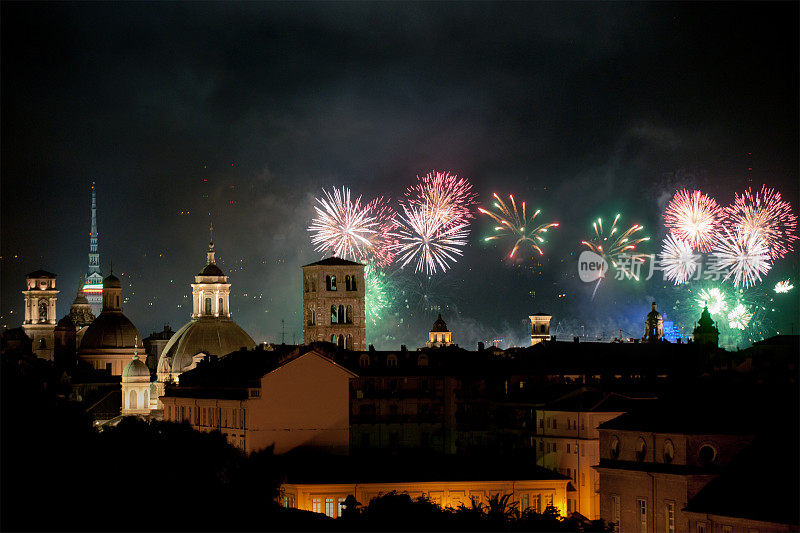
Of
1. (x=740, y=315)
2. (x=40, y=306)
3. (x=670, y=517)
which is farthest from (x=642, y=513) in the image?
(x=40, y=306)

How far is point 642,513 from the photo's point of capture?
217ft

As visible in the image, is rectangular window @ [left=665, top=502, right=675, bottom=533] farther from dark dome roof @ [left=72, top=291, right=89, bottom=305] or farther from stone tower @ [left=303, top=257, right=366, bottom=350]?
dark dome roof @ [left=72, top=291, right=89, bottom=305]

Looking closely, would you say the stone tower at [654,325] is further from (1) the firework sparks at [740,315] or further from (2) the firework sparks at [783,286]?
(2) the firework sparks at [783,286]

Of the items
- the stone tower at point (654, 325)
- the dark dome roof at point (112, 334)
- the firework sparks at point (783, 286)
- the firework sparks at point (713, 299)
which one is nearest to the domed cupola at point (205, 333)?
the dark dome roof at point (112, 334)

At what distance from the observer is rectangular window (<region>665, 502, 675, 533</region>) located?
6325 centimetres

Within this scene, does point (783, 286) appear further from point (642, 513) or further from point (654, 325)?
point (642, 513)

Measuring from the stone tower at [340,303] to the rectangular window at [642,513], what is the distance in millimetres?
46727

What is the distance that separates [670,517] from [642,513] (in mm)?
2061

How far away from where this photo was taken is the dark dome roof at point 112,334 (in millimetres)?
148625

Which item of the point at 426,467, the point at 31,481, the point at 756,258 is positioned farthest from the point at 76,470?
the point at 756,258

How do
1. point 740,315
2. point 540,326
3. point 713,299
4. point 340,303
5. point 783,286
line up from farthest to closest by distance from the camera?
1. point 540,326
2. point 783,286
3. point 713,299
4. point 340,303
5. point 740,315

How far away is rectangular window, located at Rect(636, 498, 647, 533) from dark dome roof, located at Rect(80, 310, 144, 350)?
290ft

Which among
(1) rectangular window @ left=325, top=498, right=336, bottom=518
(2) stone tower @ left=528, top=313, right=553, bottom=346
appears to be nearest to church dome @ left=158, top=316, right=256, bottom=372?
(2) stone tower @ left=528, top=313, right=553, bottom=346

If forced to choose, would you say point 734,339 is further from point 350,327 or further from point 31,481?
point 31,481
